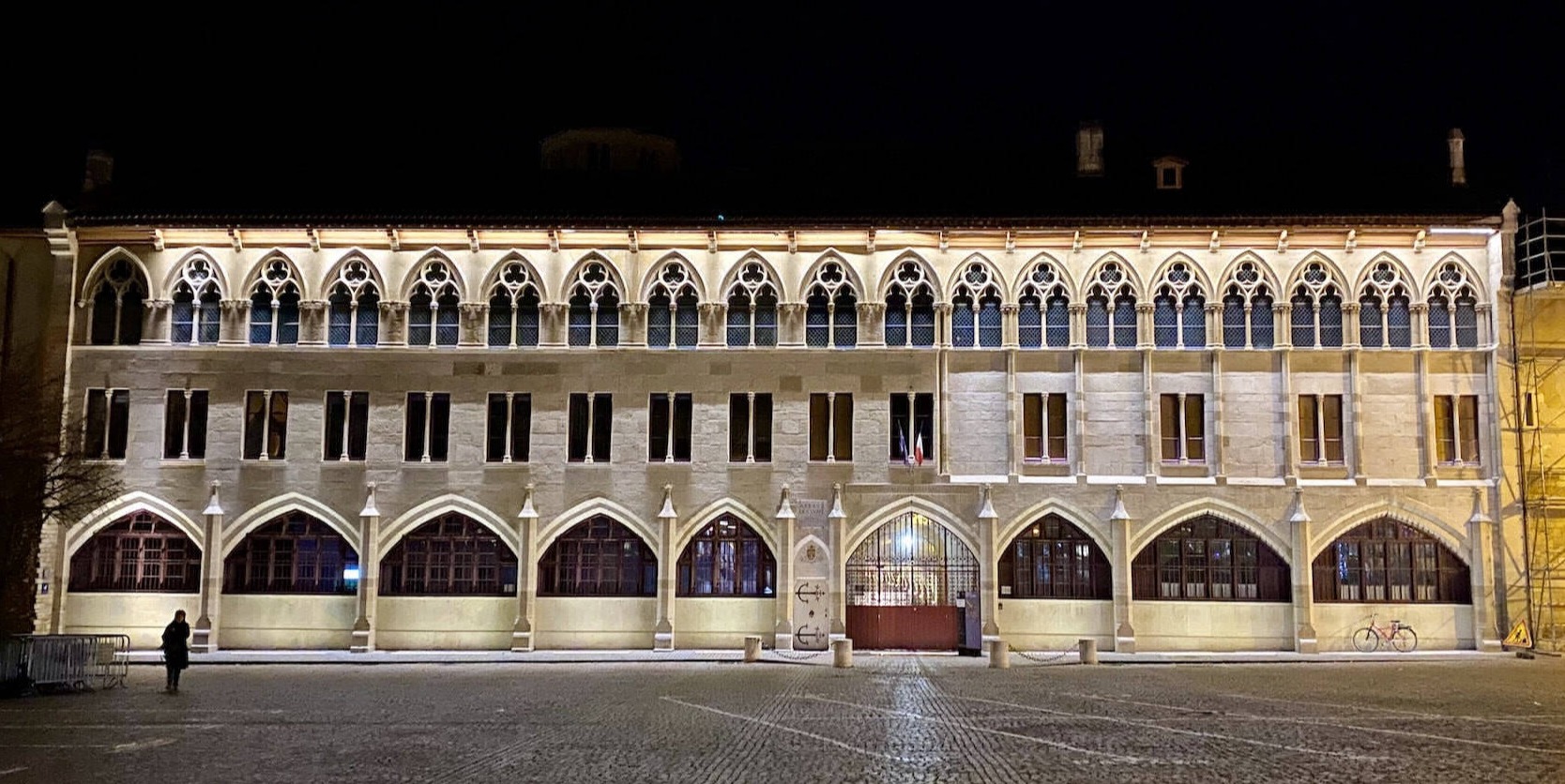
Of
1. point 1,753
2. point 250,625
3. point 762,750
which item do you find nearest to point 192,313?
point 250,625

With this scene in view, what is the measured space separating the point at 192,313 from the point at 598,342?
11.4 meters

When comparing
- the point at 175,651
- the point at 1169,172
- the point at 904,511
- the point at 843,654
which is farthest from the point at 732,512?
the point at 1169,172

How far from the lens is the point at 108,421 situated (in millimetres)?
35688

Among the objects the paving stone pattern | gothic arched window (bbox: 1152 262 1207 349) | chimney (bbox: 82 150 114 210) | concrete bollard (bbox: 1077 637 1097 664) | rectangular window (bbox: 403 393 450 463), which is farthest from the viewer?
chimney (bbox: 82 150 114 210)

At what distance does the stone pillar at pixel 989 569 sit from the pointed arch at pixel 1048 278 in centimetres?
602

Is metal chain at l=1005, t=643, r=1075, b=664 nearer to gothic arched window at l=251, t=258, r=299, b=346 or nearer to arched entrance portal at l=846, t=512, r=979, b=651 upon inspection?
arched entrance portal at l=846, t=512, r=979, b=651

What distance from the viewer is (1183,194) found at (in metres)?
36.8

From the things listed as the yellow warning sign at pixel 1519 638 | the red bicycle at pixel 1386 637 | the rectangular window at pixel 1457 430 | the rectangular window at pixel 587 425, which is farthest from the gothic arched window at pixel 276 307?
the yellow warning sign at pixel 1519 638

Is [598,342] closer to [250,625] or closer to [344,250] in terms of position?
[344,250]

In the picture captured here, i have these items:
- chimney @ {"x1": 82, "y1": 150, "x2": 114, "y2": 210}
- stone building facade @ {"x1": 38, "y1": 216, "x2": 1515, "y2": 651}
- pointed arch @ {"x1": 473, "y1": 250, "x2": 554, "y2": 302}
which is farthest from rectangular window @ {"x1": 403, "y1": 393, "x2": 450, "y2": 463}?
chimney @ {"x1": 82, "y1": 150, "x2": 114, "y2": 210}

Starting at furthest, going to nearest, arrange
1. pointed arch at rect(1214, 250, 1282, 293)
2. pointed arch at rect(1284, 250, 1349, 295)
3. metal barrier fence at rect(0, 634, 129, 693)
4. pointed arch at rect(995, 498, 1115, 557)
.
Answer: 1. pointed arch at rect(1214, 250, 1282, 293)
2. pointed arch at rect(1284, 250, 1349, 295)
3. pointed arch at rect(995, 498, 1115, 557)
4. metal barrier fence at rect(0, 634, 129, 693)

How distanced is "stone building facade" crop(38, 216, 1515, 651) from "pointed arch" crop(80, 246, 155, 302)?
0.27 feet

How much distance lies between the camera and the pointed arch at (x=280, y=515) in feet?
115

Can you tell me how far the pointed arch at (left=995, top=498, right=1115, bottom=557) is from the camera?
114 ft
